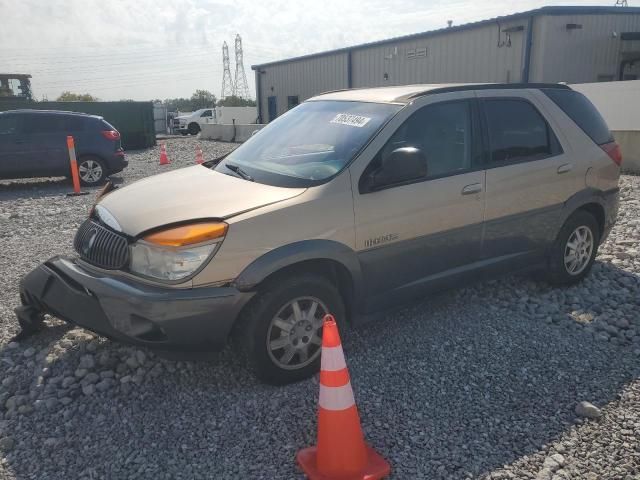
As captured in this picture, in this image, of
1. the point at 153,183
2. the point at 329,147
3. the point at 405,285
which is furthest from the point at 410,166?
the point at 153,183

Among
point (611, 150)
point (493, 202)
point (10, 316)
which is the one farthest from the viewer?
point (611, 150)

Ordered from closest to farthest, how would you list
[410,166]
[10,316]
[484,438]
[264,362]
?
[484,438] < [264,362] < [410,166] < [10,316]

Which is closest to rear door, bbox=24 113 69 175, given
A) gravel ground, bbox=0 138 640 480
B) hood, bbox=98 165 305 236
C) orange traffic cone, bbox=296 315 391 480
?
gravel ground, bbox=0 138 640 480

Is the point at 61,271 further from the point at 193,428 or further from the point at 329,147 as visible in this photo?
the point at 329,147

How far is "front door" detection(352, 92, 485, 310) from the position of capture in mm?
3562

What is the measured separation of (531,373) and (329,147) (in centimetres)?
203

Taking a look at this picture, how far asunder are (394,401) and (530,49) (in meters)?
16.5

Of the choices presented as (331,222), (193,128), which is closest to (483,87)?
(331,222)

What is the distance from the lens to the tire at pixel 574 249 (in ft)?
15.7

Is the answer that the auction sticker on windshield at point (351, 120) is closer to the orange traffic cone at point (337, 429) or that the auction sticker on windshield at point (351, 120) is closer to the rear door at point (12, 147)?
the orange traffic cone at point (337, 429)

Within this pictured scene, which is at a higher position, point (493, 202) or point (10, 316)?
point (493, 202)

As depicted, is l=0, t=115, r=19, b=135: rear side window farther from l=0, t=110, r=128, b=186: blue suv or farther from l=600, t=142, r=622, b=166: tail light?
l=600, t=142, r=622, b=166: tail light

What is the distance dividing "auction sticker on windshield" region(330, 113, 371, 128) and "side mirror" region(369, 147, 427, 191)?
0.39 meters

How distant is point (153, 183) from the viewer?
3.94m
